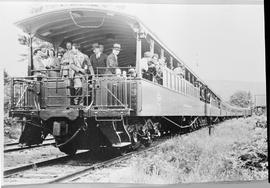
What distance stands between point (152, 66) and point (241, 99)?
4.07 feet

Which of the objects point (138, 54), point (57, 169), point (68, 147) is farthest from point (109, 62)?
point (57, 169)

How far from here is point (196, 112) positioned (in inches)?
204

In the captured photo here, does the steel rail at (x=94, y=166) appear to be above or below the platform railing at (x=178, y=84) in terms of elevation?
below

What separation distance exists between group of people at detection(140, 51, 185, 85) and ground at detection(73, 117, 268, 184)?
31.6 inches

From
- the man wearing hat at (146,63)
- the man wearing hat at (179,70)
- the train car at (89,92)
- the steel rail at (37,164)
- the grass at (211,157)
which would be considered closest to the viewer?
the steel rail at (37,164)

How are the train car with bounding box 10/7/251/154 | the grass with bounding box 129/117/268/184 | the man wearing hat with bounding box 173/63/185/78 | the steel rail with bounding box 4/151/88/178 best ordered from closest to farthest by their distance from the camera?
the steel rail with bounding box 4/151/88/178
the train car with bounding box 10/7/251/154
the grass with bounding box 129/117/268/184
the man wearing hat with bounding box 173/63/185/78

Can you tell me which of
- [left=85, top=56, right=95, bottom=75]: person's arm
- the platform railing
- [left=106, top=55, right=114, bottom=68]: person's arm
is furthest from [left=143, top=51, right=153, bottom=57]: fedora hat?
[left=85, top=56, right=95, bottom=75]: person's arm

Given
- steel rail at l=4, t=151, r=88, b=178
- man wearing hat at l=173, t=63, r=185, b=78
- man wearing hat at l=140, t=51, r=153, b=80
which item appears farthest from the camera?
man wearing hat at l=173, t=63, r=185, b=78

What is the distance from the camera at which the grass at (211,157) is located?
4.81 m

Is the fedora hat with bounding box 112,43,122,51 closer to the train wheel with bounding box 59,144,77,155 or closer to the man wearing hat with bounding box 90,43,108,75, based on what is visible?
the man wearing hat with bounding box 90,43,108,75

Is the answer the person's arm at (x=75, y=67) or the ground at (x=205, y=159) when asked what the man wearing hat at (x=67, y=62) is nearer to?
the person's arm at (x=75, y=67)

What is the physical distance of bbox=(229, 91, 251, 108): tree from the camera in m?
4.97

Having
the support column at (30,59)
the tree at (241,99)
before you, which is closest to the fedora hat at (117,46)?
the support column at (30,59)

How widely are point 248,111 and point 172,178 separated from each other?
51.7 inches
